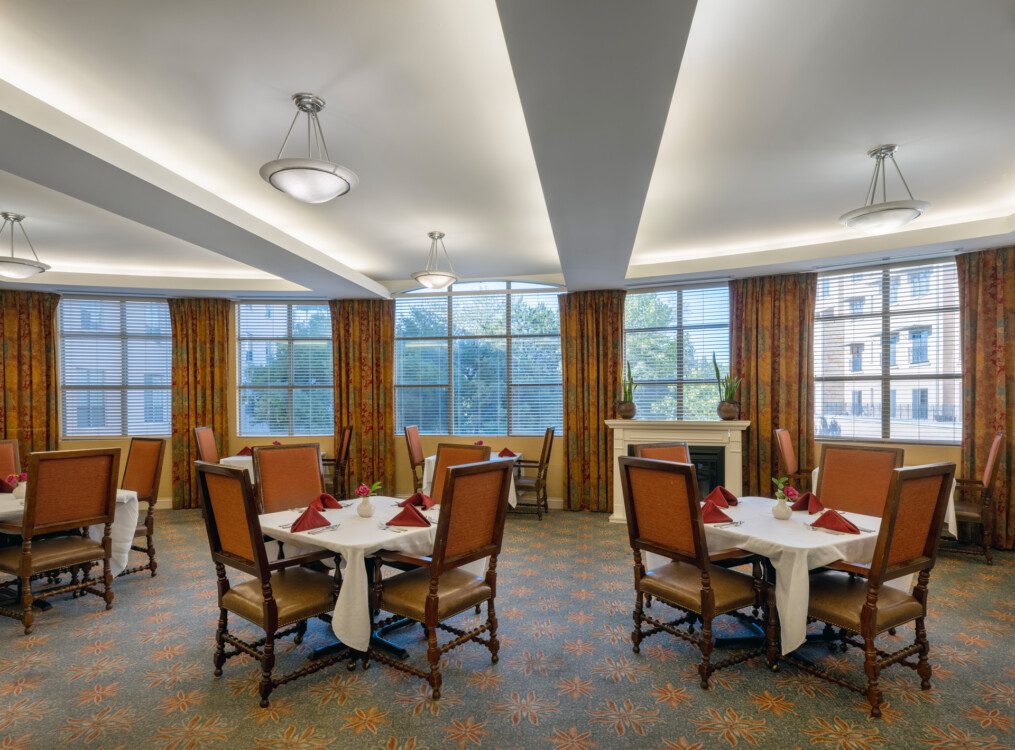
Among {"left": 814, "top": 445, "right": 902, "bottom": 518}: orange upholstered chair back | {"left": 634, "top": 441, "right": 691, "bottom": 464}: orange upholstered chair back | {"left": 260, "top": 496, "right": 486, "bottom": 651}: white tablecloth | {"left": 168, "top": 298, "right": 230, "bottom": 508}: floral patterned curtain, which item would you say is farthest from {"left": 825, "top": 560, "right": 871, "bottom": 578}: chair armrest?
{"left": 168, "top": 298, "right": 230, "bottom": 508}: floral patterned curtain

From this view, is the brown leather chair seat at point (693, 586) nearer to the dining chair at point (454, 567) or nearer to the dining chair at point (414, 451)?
the dining chair at point (454, 567)

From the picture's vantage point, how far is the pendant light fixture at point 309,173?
2836 mm

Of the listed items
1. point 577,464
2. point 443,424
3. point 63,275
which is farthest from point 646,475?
point 63,275

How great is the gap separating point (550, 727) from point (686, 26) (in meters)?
2.88

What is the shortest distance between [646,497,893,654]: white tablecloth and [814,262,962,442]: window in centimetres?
346

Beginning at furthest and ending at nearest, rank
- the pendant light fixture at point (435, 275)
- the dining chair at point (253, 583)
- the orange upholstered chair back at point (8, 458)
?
the pendant light fixture at point (435, 275)
the orange upholstered chair back at point (8, 458)
the dining chair at point (253, 583)

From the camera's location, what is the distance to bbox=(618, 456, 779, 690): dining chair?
2660 mm

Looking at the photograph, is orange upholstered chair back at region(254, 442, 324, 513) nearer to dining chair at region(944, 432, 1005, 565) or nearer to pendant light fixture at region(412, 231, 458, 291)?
pendant light fixture at region(412, 231, 458, 291)

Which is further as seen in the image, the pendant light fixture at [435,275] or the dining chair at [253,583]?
the pendant light fixture at [435,275]

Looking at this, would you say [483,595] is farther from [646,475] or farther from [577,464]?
[577,464]

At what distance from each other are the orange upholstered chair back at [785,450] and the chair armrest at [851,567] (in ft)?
10.6

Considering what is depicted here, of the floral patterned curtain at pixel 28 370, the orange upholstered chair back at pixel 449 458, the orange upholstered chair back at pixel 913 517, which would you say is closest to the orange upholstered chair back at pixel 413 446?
the orange upholstered chair back at pixel 449 458

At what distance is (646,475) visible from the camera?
286 centimetres

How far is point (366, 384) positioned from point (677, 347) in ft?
13.6
